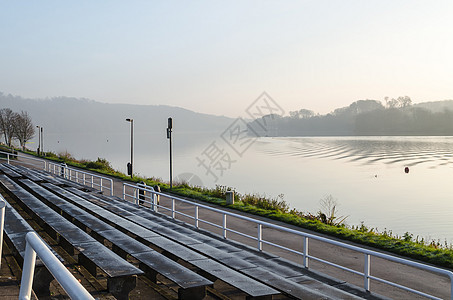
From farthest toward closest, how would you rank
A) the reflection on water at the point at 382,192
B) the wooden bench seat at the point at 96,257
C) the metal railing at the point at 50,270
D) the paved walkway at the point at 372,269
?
the reflection on water at the point at 382,192 → the paved walkway at the point at 372,269 → the wooden bench seat at the point at 96,257 → the metal railing at the point at 50,270

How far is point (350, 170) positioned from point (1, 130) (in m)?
77.9

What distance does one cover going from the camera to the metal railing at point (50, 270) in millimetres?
2008

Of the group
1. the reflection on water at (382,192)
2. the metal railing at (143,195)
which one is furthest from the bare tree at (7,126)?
the metal railing at (143,195)

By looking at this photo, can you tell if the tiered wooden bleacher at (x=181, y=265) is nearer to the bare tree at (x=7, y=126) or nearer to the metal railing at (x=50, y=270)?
the metal railing at (x=50, y=270)

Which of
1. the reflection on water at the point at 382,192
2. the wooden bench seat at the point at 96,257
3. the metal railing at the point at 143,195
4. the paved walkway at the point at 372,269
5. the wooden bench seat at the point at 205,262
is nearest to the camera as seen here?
the wooden bench seat at the point at 96,257

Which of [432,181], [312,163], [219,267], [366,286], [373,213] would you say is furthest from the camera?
[312,163]

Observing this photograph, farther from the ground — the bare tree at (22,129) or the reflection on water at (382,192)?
the bare tree at (22,129)

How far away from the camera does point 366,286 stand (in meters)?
7.75

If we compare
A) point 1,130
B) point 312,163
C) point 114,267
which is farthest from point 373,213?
point 1,130

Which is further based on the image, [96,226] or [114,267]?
[96,226]

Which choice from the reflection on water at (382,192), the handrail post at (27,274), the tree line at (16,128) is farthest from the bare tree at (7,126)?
the handrail post at (27,274)

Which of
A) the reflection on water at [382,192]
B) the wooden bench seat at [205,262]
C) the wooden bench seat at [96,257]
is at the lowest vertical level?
the reflection on water at [382,192]

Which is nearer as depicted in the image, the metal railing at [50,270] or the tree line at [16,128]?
the metal railing at [50,270]

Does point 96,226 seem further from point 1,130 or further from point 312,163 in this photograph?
point 1,130
